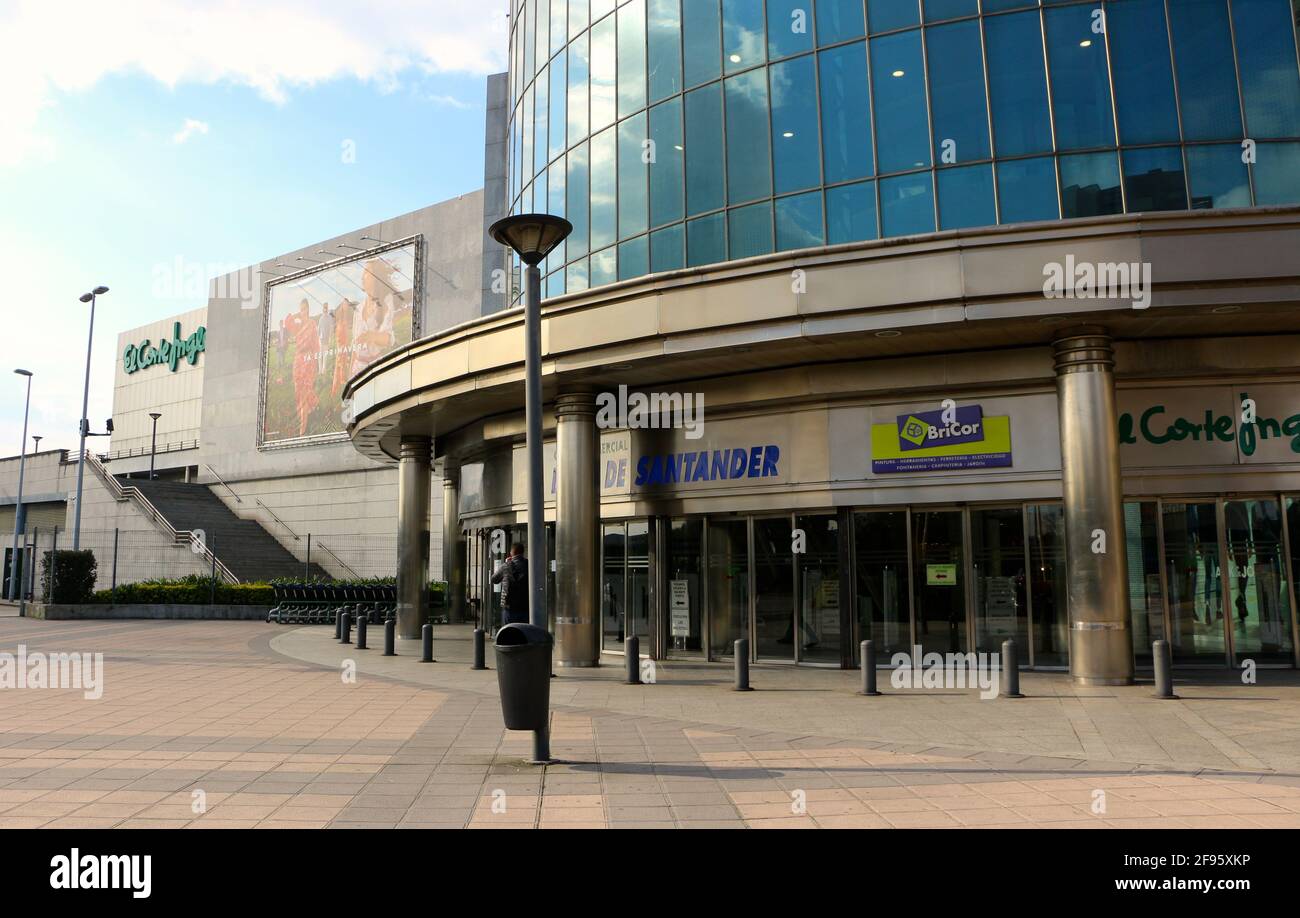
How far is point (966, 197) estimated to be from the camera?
15297 mm

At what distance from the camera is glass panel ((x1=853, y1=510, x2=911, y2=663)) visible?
1574 cm

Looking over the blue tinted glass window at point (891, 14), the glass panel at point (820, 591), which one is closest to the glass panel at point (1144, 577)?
the glass panel at point (820, 591)

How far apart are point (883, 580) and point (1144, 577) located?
4.13 meters

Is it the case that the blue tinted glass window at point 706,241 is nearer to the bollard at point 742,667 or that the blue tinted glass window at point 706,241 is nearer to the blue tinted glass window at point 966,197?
the blue tinted glass window at point 966,197

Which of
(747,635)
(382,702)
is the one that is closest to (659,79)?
(747,635)

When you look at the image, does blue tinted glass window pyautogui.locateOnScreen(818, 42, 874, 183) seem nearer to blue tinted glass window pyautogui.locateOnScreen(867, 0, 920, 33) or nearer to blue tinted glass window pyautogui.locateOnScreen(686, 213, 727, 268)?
blue tinted glass window pyautogui.locateOnScreen(867, 0, 920, 33)

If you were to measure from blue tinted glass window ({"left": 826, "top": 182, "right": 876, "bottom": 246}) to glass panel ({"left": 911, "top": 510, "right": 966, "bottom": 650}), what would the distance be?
486 centimetres

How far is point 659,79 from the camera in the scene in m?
18.6

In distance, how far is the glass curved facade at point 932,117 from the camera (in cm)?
1481

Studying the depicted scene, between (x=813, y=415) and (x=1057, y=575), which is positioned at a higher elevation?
(x=813, y=415)
